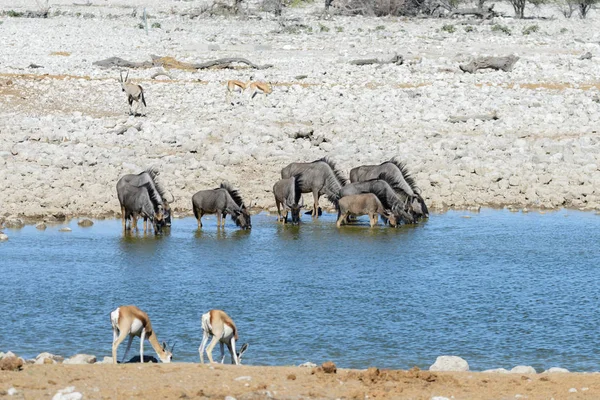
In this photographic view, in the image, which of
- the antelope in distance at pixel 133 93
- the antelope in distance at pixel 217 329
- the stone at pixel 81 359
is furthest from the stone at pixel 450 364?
the antelope in distance at pixel 133 93

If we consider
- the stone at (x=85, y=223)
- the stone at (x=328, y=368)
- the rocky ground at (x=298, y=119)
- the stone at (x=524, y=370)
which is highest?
the rocky ground at (x=298, y=119)

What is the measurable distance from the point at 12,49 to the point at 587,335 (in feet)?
103

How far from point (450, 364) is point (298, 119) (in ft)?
56.9

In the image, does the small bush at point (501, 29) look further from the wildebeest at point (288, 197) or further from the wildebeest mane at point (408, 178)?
the wildebeest at point (288, 197)

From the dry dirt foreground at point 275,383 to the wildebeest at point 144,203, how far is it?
9.09m

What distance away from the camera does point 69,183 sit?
68.6 ft

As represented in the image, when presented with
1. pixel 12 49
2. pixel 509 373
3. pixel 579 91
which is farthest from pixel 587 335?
pixel 12 49

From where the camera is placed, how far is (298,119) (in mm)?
27125

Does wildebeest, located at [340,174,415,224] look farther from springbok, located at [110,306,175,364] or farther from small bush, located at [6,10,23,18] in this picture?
small bush, located at [6,10,23,18]

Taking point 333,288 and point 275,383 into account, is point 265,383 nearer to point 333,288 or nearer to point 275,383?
point 275,383

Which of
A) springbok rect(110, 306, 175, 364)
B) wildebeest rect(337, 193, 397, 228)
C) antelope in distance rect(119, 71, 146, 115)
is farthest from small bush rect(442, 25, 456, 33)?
springbok rect(110, 306, 175, 364)

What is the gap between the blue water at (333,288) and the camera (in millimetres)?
11523

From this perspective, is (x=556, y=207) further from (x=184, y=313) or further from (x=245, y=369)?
(x=245, y=369)

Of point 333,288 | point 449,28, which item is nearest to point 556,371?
point 333,288
